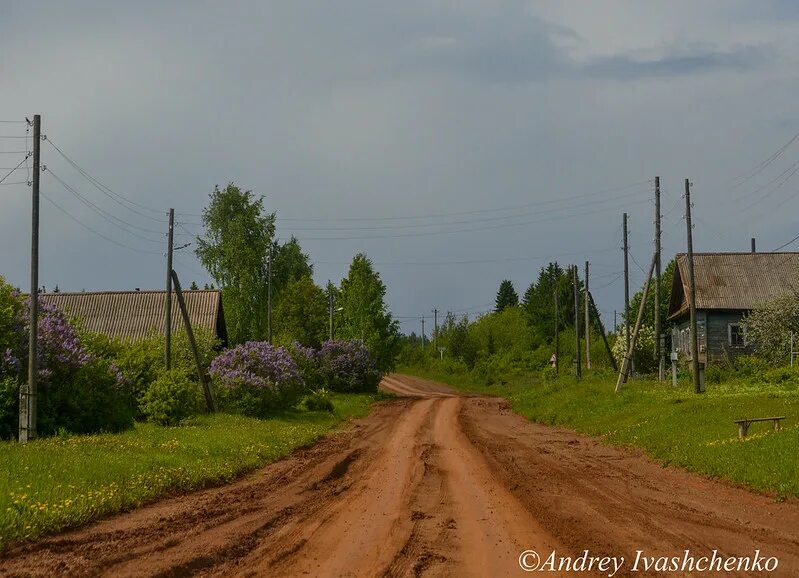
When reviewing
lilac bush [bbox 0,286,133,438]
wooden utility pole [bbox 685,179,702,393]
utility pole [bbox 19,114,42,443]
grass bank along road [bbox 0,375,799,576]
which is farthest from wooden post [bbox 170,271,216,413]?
wooden utility pole [bbox 685,179,702,393]

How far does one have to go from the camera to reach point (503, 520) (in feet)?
40.1

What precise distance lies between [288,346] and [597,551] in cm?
4239

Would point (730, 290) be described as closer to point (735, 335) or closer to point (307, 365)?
point (735, 335)

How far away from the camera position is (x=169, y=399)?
30188 mm

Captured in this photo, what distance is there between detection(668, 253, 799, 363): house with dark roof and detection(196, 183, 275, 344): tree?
29648 mm

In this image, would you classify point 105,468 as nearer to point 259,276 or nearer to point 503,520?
point 503,520

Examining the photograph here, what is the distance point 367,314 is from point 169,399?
38.3m

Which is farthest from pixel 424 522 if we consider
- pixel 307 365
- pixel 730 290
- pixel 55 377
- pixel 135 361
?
pixel 730 290

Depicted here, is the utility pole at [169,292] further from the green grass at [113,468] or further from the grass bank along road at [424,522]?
the grass bank along road at [424,522]

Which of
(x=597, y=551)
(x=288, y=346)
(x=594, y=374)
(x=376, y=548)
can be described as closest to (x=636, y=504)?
(x=597, y=551)

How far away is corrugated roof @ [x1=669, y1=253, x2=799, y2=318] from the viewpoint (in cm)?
5278

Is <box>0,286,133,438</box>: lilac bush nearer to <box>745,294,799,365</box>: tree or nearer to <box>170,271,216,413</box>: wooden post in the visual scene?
<box>170,271,216,413</box>: wooden post

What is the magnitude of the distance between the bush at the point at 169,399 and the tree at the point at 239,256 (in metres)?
34.6

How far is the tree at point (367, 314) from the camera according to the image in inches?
2650
